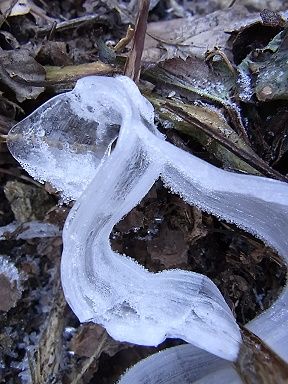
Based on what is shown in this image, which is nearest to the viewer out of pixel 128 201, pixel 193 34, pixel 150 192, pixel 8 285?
pixel 128 201

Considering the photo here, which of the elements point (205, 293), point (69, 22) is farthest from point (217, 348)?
point (69, 22)

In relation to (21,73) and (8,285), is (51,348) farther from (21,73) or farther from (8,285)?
(21,73)

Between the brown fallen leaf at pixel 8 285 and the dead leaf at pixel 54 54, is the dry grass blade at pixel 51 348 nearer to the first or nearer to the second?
the brown fallen leaf at pixel 8 285

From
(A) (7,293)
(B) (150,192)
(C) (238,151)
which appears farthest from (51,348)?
(C) (238,151)

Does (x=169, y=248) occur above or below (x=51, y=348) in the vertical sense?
above

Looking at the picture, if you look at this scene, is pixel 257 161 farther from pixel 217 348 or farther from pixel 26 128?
pixel 26 128

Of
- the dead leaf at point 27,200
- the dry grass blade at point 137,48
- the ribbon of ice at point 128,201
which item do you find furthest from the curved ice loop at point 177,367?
the dry grass blade at point 137,48

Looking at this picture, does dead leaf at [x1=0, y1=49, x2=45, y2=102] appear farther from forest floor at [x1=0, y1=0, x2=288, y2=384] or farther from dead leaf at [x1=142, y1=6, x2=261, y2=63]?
dead leaf at [x1=142, y1=6, x2=261, y2=63]
